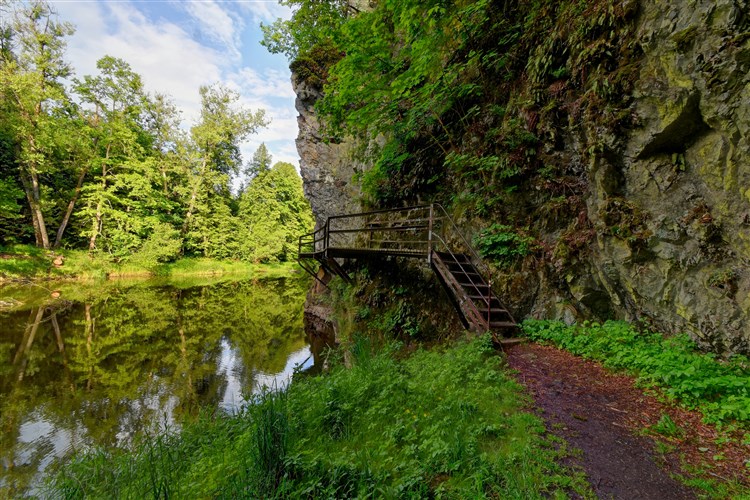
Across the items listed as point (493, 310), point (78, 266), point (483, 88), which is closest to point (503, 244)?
point (493, 310)

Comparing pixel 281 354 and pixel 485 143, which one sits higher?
pixel 485 143

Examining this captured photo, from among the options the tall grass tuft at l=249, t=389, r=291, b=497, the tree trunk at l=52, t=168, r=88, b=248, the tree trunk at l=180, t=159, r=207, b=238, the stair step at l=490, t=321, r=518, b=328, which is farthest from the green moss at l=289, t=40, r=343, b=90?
the tree trunk at l=52, t=168, r=88, b=248

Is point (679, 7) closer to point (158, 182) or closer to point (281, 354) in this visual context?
point (281, 354)

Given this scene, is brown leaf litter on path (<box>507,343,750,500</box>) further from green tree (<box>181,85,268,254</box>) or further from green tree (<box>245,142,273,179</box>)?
green tree (<box>245,142,273,179</box>)

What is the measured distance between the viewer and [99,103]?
25.7 m

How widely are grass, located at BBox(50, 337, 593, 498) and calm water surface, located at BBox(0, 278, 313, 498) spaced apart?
1.58 m

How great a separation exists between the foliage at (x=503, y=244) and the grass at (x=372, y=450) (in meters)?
2.45

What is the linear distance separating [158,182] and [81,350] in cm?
2509

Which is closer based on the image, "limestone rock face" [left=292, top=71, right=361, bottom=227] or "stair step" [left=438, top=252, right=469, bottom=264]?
"stair step" [left=438, top=252, right=469, bottom=264]

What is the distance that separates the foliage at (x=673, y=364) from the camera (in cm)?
331

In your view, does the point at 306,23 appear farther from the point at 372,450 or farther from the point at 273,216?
the point at 273,216

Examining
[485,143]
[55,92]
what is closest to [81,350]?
[485,143]

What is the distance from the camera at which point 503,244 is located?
6879 mm

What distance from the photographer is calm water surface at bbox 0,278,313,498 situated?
5984mm
